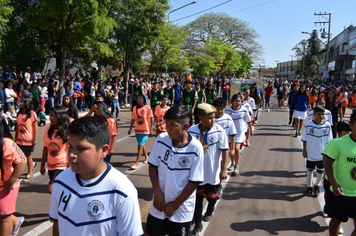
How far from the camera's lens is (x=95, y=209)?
1.79 m

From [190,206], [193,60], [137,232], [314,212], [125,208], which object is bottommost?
[314,212]

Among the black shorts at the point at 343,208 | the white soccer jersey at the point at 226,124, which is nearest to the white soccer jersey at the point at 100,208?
the black shorts at the point at 343,208

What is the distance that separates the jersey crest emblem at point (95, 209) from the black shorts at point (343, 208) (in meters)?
2.80

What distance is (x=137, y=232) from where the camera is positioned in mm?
1853

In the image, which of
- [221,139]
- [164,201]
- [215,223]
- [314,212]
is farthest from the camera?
[314,212]

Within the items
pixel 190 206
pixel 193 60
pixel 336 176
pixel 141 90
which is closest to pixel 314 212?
pixel 336 176

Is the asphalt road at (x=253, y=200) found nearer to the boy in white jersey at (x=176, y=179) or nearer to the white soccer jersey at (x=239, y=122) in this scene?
the white soccer jersey at (x=239, y=122)

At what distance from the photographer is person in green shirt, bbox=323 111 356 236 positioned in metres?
3.27

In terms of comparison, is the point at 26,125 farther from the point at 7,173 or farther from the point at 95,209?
the point at 95,209

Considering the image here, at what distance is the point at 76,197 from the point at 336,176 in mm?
2915

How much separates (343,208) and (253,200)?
2058 mm

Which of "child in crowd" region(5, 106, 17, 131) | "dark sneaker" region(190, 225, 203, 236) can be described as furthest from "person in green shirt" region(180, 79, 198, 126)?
"dark sneaker" region(190, 225, 203, 236)

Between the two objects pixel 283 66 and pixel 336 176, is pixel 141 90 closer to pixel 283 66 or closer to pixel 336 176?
pixel 336 176

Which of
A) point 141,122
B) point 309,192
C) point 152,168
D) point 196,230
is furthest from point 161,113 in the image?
point 152,168
